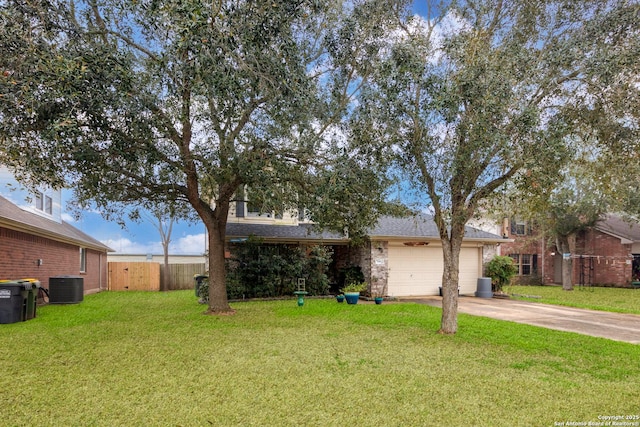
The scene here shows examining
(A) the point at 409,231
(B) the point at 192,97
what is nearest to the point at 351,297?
(A) the point at 409,231

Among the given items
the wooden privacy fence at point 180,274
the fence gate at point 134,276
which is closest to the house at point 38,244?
the fence gate at point 134,276

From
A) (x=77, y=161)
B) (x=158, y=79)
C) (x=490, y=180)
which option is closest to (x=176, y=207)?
(x=77, y=161)

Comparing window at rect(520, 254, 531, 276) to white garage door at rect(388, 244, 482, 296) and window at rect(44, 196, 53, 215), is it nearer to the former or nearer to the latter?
white garage door at rect(388, 244, 482, 296)

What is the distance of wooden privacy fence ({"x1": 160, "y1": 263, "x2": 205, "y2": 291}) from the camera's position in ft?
73.5

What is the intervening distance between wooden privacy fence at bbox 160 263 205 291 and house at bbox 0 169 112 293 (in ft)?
11.5

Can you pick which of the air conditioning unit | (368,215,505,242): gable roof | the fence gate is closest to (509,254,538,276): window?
(368,215,505,242): gable roof

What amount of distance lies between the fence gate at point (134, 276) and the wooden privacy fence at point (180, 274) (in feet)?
1.85

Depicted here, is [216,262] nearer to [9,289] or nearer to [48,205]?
[9,289]

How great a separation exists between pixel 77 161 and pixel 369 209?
658 cm

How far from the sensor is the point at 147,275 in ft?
72.2

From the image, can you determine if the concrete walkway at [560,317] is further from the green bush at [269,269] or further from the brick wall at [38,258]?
the brick wall at [38,258]

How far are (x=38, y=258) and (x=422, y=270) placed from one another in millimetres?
14696

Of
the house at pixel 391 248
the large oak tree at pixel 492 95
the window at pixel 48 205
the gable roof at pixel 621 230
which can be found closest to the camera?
the large oak tree at pixel 492 95

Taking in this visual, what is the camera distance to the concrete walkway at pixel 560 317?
30.0 feet
